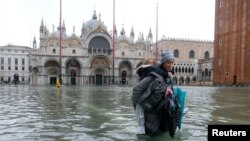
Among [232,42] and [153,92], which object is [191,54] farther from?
[153,92]

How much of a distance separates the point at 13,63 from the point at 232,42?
224 ft

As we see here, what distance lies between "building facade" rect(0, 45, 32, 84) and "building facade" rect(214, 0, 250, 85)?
199 feet

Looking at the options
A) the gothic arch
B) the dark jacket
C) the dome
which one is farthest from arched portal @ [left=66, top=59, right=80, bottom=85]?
the dark jacket

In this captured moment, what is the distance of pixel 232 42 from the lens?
44.6 metres

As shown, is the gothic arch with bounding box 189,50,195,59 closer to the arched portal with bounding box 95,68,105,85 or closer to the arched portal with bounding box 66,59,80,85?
the arched portal with bounding box 95,68,105,85

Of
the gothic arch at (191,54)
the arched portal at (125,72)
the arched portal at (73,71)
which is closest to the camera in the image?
the arched portal at (73,71)

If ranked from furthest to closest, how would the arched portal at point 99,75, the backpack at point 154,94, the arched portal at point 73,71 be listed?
the arched portal at point 99,75 < the arched portal at point 73,71 < the backpack at point 154,94

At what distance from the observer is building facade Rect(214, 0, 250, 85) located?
4191cm

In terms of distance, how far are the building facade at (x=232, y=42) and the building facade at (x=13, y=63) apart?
6051cm

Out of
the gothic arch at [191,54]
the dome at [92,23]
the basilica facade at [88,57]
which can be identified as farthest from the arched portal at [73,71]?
the gothic arch at [191,54]

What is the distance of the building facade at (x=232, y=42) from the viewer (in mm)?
41906

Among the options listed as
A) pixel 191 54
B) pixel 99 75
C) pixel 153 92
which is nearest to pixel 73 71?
pixel 99 75

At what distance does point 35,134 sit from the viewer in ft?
16.0

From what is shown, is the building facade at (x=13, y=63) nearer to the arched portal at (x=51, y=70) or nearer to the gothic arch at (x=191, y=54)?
the arched portal at (x=51, y=70)
